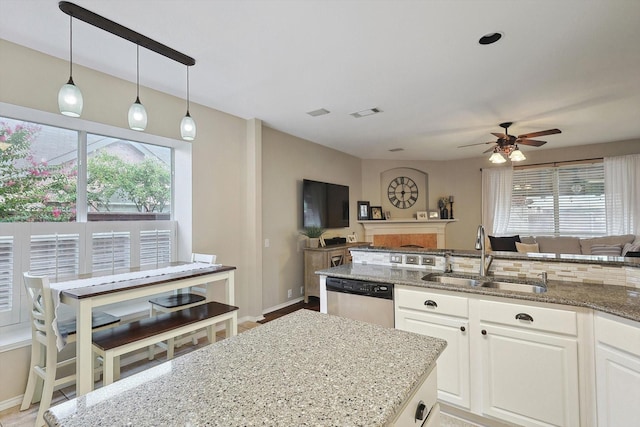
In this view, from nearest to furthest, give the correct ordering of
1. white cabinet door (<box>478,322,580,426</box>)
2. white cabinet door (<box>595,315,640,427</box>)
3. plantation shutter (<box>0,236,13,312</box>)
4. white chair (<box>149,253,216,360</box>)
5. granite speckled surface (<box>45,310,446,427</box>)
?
1. granite speckled surface (<box>45,310,446,427</box>)
2. white cabinet door (<box>595,315,640,427</box>)
3. white cabinet door (<box>478,322,580,426</box>)
4. plantation shutter (<box>0,236,13,312</box>)
5. white chair (<box>149,253,216,360</box>)

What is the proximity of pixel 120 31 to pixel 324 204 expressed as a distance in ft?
12.0

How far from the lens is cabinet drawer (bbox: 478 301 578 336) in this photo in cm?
167

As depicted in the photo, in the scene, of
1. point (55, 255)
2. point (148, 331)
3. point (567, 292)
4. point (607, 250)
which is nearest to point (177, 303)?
point (148, 331)

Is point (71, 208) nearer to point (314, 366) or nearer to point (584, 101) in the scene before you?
point (314, 366)

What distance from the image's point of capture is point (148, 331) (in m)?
2.25

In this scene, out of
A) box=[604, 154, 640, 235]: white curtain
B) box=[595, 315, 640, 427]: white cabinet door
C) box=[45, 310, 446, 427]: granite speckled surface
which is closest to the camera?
box=[45, 310, 446, 427]: granite speckled surface

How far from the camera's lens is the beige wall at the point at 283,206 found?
434 cm

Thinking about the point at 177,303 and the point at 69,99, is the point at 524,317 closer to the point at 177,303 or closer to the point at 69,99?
the point at 177,303

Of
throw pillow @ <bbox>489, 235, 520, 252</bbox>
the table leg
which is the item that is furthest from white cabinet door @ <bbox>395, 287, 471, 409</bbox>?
throw pillow @ <bbox>489, 235, 520, 252</bbox>

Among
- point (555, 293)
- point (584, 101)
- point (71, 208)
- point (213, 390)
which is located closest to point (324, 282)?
point (555, 293)

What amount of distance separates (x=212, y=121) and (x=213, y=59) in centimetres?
120

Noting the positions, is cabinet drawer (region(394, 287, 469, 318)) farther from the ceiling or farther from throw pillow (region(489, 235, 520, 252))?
throw pillow (region(489, 235, 520, 252))

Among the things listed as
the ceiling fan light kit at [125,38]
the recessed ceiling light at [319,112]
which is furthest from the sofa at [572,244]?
the ceiling fan light kit at [125,38]

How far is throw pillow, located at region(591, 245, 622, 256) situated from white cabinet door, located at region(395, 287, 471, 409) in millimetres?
4722
